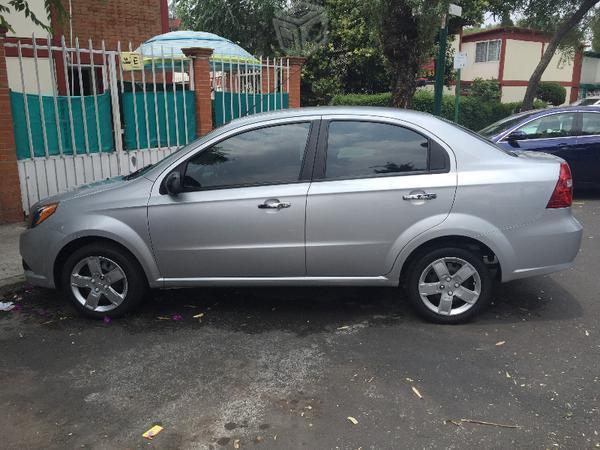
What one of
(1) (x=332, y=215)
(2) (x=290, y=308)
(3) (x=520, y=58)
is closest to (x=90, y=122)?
(2) (x=290, y=308)

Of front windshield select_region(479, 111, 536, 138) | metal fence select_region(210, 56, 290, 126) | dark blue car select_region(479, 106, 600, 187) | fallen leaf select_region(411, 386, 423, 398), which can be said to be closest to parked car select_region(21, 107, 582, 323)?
fallen leaf select_region(411, 386, 423, 398)

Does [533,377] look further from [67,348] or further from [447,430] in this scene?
[67,348]

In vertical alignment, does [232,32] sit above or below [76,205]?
above

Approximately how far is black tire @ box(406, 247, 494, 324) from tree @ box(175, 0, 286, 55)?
18.2 m

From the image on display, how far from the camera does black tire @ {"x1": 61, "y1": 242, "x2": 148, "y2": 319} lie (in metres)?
4.42

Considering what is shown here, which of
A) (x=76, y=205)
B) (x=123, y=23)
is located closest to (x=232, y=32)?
(x=123, y=23)

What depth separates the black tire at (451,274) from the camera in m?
4.19

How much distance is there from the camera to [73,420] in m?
3.17

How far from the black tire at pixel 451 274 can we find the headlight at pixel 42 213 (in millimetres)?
2972

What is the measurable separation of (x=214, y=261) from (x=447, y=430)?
2170mm

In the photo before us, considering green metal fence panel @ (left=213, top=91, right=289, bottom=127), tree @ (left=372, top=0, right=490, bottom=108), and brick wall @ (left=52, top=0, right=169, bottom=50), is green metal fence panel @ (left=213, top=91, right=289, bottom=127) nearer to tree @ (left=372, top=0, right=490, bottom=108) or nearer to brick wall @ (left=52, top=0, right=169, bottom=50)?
tree @ (left=372, top=0, right=490, bottom=108)

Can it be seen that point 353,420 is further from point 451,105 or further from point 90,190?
point 451,105

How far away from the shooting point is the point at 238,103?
10.6m

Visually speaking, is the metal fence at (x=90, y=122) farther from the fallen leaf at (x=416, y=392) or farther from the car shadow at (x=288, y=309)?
the fallen leaf at (x=416, y=392)
